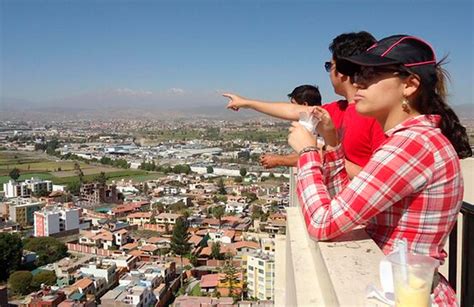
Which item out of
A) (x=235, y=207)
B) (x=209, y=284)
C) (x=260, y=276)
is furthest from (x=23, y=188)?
(x=260, y=276)

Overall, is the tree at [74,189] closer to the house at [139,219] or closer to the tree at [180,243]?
the house at [139,219]

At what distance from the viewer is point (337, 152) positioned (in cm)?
102

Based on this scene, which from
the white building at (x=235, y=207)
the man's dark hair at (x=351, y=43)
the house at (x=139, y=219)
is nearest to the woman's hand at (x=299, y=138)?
the man's dark hair at (x=351, y=43)

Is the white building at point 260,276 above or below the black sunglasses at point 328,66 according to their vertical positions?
below

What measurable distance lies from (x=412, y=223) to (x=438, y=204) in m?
0.05

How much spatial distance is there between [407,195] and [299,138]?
0.24 metres

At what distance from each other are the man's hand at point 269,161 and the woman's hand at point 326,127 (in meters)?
0.56

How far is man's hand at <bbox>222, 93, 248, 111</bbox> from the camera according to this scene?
1498mm

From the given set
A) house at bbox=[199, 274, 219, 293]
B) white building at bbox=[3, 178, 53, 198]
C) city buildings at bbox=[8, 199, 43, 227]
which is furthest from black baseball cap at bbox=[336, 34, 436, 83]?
white building at bbox=[3, 178, 53, 198]

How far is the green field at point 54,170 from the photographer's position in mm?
35281

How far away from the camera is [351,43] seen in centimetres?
126

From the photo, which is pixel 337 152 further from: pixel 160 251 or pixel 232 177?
pixel 232 177

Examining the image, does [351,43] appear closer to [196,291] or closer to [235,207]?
[196,291]

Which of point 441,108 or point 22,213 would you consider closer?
point 441,108
